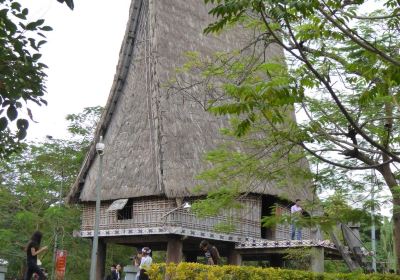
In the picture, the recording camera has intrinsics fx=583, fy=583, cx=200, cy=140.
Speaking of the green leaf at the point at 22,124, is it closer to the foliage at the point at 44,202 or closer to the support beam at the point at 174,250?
the support beam at the point at 174,250

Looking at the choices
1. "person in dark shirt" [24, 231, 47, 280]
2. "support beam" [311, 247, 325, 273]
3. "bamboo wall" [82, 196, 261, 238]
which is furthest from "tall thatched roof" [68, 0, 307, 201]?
"person in dark shirt" [24, 231, 47, 280]

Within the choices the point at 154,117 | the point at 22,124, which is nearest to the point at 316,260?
the point at 154,117

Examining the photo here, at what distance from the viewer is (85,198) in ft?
60.1

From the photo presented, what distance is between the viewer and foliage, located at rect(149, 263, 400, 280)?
9.28m

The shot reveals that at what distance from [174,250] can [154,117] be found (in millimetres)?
3730

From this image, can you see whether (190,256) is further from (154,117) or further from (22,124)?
(22,124)

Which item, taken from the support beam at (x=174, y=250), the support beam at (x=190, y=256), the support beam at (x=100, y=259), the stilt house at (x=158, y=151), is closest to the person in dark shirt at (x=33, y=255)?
the stilt house at (x=158, y=151)

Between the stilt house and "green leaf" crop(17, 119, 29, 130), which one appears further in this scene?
the stilt house

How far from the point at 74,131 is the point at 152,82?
8496 mm

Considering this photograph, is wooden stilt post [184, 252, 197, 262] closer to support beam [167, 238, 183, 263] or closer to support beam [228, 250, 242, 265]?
support beam [228, 250, 242, 265]

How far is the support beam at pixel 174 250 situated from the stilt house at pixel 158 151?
28 mm

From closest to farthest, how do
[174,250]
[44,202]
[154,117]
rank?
1. [174,250]
2. [154,117]
3. [44,202]

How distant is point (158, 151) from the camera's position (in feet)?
51.8

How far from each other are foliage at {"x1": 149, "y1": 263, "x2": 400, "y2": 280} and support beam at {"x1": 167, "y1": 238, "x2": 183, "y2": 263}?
6028mm
